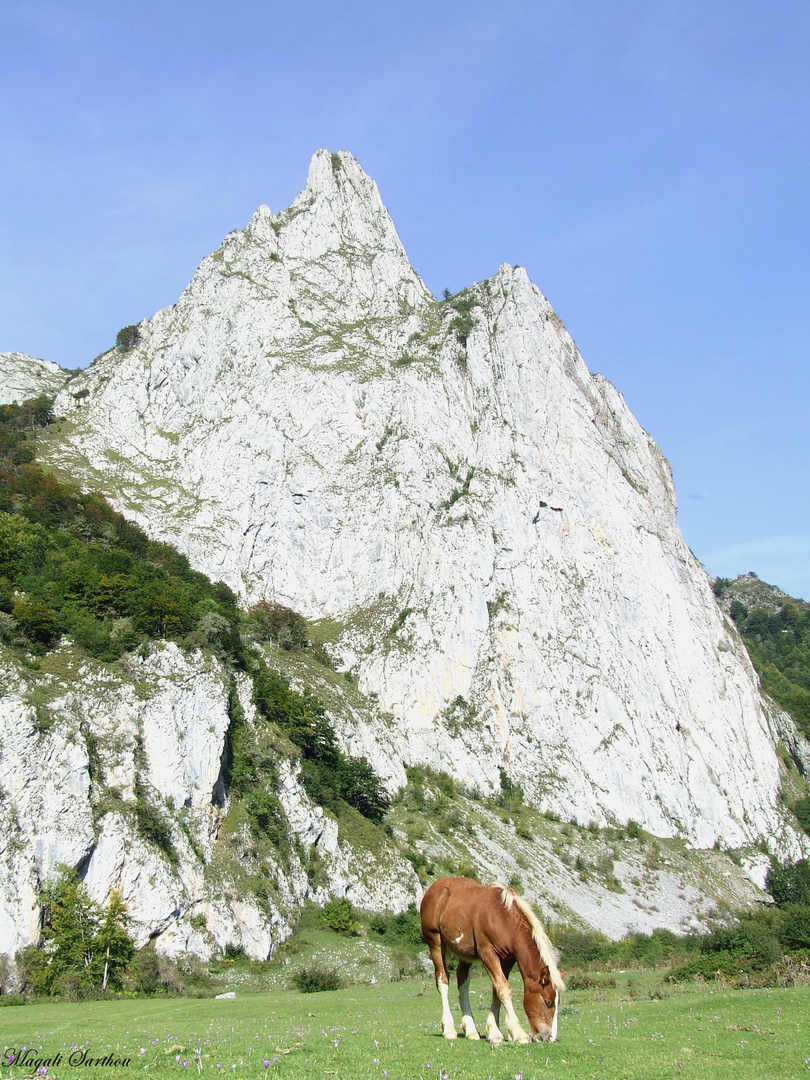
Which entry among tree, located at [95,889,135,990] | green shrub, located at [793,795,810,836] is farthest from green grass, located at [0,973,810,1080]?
green shrub, located at [793,795,810,836]

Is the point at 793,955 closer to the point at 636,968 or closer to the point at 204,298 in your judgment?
the point at 636,968

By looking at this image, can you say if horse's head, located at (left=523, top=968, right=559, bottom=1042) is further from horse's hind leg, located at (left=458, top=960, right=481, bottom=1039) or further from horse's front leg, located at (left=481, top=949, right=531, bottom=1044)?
horse's hind leg, located at (left=458, top=960, right=481, bottom=1039)

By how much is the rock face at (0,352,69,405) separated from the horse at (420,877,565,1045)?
5425 inches

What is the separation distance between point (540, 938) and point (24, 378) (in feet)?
534

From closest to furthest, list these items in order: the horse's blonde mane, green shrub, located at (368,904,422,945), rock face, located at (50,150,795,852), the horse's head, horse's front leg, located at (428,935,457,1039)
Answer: the horse's blonde mane < the horse's head < horse's front leg, located at (428,935,457,1039) < green shrub, located at (368,904,422,945) < rock face, located at (50,150,795,852)

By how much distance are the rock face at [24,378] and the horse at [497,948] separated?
452 feet

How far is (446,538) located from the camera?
100812mm

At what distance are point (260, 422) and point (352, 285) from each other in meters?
43.9

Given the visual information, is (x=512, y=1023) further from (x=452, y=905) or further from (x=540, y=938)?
(x=452, y=905)

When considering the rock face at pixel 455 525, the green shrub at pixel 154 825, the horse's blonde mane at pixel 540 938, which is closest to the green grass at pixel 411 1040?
the horse's blonde mane at pixel 540 938

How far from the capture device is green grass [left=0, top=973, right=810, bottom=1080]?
10.2m

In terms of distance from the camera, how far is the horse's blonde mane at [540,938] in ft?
39.5

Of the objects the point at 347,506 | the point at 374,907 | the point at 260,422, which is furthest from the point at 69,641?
the point at 260,422

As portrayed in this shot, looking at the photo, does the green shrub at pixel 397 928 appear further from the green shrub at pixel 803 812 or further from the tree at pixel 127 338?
the tree at pixel 127 338
